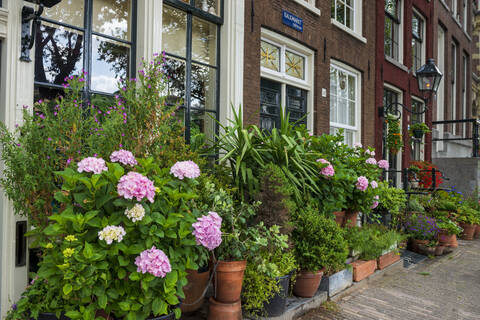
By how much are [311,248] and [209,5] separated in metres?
3.61

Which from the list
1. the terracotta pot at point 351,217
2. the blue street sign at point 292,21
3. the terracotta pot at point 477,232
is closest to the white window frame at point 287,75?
the blue street sign at point 292,21

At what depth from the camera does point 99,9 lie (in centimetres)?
395

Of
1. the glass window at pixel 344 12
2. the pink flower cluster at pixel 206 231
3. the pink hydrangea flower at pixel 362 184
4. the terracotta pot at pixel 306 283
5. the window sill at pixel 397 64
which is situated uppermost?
the glass window at pixel 344 12

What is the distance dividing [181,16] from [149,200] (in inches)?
136

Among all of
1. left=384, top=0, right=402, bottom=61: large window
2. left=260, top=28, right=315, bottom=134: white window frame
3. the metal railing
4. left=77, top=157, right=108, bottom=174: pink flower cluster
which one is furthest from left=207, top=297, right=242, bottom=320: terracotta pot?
the metal railing

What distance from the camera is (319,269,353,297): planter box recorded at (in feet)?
13.6

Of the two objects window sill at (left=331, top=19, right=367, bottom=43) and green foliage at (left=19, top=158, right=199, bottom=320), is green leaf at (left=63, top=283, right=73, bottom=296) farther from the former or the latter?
window sill at (left=331, top=19, right=367, bottom=43)

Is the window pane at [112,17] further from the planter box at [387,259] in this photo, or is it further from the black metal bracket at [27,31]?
the planter box at [387,259]

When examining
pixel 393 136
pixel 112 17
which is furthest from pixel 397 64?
pixel 112 17

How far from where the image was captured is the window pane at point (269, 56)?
240 inches

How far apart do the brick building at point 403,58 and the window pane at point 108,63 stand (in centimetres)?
685

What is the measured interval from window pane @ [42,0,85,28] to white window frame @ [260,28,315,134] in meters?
2.94

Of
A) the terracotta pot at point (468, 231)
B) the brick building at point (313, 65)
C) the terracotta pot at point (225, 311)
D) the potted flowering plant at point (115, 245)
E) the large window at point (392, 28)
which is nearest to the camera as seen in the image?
the potted flowering plant at point (115, 245)

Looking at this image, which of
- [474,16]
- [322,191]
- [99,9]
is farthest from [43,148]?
[474,16]
